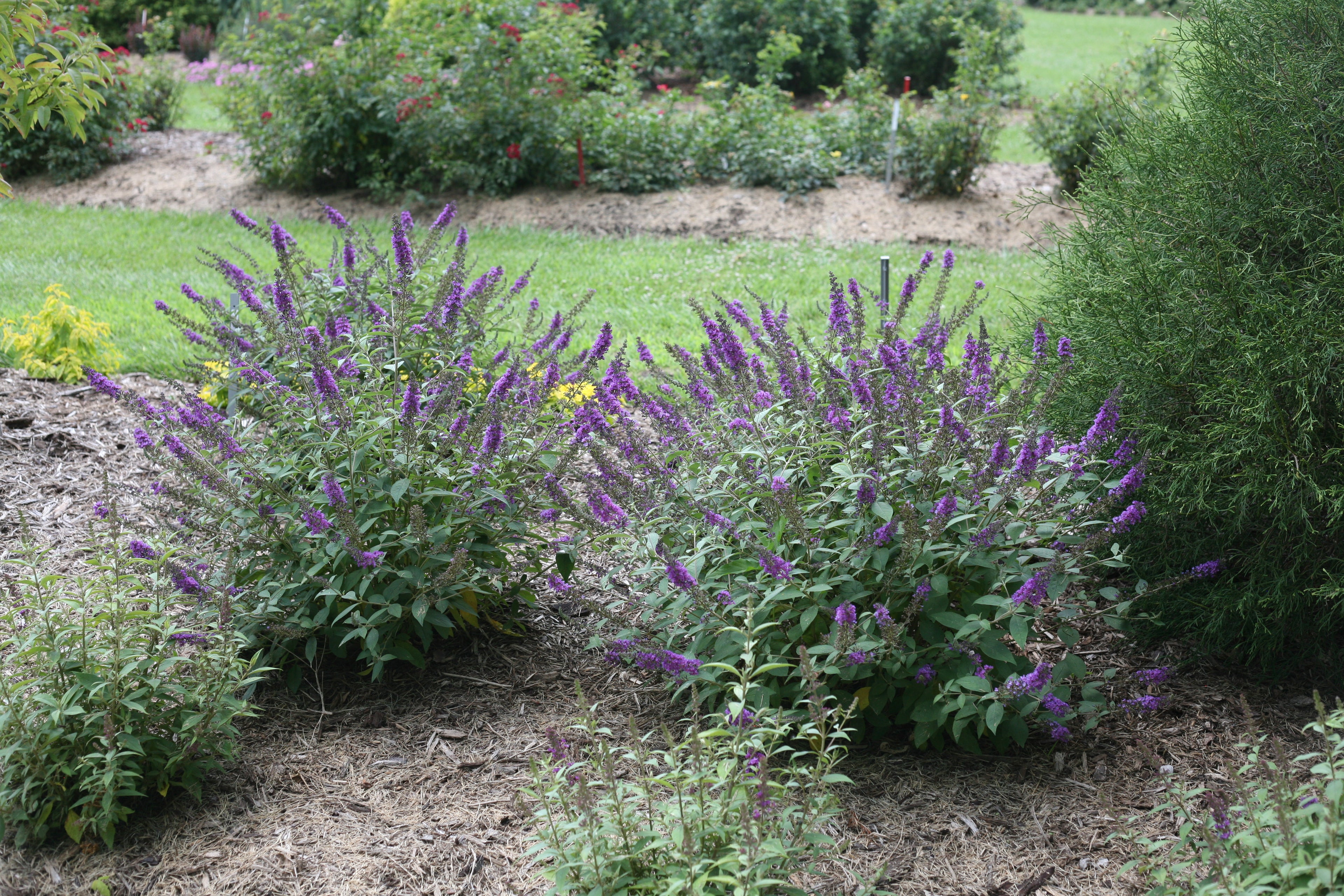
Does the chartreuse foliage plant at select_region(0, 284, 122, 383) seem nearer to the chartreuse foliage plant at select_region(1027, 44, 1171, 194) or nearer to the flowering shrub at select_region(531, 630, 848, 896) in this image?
the flowering shrub at select_region(531, 630, 848, 896)

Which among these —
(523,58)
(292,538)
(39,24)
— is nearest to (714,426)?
(292,538)

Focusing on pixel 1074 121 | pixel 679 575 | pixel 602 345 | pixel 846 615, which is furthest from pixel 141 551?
→ pixel 1074 121

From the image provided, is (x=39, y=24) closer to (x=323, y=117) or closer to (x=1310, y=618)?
(x=1310, y=618)

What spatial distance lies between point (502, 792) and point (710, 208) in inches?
309

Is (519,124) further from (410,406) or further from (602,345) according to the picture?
(410,406)

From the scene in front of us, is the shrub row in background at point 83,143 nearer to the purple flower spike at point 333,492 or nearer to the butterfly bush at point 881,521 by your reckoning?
the purple flower spike at point 333,492

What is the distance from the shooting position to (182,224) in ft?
34.1

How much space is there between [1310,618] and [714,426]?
6.47 feet

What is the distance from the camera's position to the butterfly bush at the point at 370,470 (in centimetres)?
321

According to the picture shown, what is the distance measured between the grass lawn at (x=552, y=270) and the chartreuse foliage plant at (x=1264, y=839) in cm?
471

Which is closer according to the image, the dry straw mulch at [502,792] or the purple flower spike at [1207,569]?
the dry straw mulch at [502,792]

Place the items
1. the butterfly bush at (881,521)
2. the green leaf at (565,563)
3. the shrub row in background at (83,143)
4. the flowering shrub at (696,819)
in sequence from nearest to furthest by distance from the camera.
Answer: the flowering shrub at (696,819) < the butterfly bush at (881,521) < the green leaf at (565,563) < the shrub row in background at (83,143)

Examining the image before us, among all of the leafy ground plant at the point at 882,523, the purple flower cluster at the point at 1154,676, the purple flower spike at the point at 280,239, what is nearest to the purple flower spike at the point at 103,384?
the purple flower spike at the point at 280,239

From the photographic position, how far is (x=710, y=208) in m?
10.1
